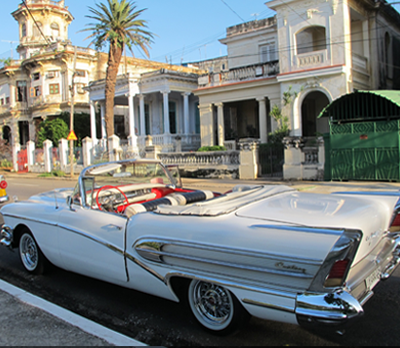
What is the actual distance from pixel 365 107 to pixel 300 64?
6178 mm

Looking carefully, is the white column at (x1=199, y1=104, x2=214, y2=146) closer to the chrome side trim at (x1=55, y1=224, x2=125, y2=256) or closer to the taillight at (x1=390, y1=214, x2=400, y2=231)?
the chrome side trim at (x1=55, y1=224, x2=125, y2=256)

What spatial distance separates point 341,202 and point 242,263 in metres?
1.31

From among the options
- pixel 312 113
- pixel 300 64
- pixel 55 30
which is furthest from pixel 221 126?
pixel 55 30

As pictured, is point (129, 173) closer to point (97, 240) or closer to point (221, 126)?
point (97, 240)

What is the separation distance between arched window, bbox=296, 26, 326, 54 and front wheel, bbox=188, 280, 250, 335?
64.7 ft

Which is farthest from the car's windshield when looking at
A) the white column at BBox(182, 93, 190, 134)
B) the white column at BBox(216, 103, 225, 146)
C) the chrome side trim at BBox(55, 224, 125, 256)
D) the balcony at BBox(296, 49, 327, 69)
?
the white column at BBox(182, 93, 190, 134)

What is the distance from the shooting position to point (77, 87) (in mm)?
37906

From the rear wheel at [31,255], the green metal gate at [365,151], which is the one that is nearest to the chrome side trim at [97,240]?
the rear wheel at [31,255]

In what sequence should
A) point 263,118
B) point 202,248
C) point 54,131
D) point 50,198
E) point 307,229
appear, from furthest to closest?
point 54,131 → point 263,118 → point 50,198 → point 202,248 → point 307,229

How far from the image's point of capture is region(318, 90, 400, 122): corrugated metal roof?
1398cm

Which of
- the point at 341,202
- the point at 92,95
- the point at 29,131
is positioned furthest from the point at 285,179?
the point at 29,131

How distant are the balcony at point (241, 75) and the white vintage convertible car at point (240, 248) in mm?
18328

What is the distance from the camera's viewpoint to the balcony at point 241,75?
70.8 ft

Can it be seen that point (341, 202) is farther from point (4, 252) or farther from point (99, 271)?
point (4, 252)
